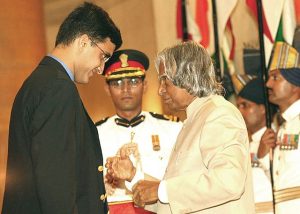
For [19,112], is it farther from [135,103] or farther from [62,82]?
[135,103]

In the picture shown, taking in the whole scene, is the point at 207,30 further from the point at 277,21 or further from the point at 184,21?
the point at 277,21

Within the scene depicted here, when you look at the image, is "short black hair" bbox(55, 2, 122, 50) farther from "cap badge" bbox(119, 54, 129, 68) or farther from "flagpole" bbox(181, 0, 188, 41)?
"flagpole" bbox(181, 0, 188, 41)

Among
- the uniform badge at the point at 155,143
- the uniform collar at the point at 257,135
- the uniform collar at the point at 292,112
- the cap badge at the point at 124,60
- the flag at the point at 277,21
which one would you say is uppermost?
the flag at the point at 277,21

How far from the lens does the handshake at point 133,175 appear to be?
2257 millimetres

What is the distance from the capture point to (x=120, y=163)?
2.44m

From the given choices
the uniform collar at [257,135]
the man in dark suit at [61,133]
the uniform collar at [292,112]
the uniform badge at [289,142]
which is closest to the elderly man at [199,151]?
the man in dark suit at [61,133]

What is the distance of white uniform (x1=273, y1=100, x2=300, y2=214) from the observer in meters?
3.64

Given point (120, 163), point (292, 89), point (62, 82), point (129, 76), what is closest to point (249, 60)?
point (292, 89)

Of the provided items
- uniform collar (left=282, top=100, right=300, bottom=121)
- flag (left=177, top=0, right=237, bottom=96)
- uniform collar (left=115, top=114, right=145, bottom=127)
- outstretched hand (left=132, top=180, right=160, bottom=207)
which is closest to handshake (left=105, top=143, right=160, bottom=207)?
outstretched hand (left=132, top=180, right=160, bottom=207)

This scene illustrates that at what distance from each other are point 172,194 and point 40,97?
0.53 metres

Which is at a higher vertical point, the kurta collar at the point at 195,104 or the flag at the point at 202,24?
the flag at the point at 202,24

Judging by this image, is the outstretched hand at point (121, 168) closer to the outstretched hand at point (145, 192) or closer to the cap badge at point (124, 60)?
the outstretched hand at point (145, 192)

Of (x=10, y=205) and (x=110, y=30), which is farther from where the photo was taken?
(x=110, y=30)

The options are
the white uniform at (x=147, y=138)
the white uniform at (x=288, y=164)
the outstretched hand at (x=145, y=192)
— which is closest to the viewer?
the outstretched hand at (x=145, y=192)
